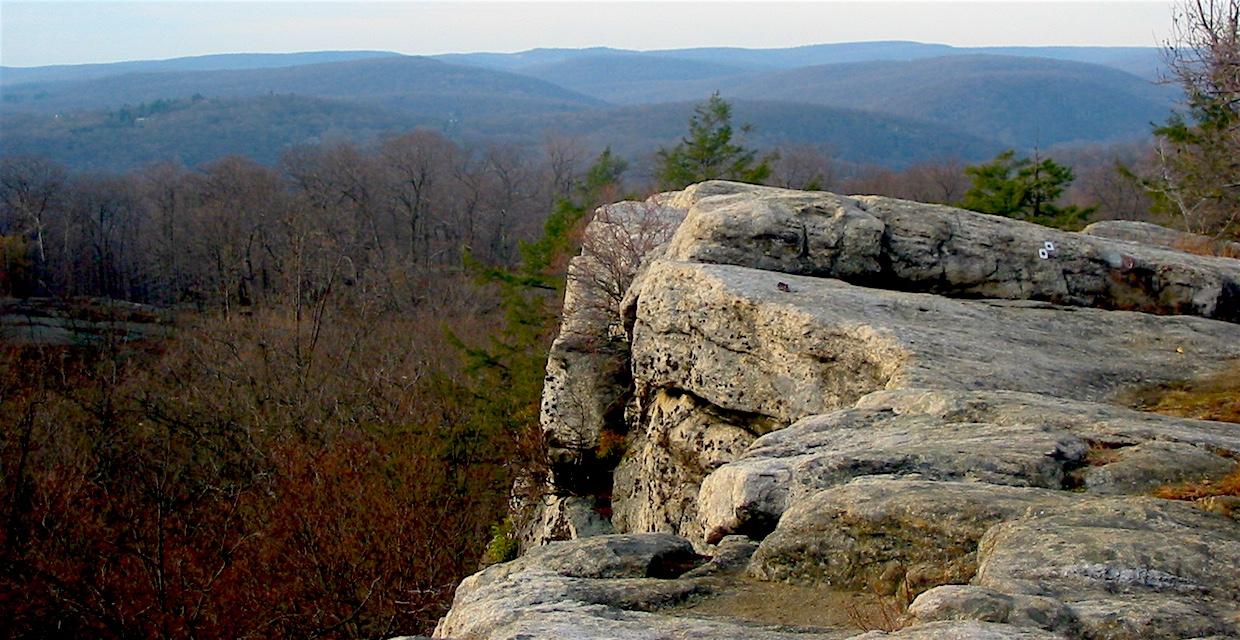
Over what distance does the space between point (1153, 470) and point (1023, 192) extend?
2602 centimetres

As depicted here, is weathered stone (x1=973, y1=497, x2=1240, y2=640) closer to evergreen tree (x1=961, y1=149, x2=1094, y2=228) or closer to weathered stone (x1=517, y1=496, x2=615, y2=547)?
weathered stone (x1=517, y1=496, x2=615, y2=547)

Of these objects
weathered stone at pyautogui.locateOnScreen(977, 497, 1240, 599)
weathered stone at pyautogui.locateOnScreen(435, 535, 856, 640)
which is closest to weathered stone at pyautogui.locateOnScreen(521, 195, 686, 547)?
weathered stone at pyautogui.locateOnScreen(435, 535, 856, 640)

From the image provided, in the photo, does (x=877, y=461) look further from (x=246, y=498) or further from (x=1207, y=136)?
(x=1207, y=136)

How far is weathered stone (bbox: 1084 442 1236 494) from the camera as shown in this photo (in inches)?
244

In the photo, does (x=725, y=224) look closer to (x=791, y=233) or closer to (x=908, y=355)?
(x=791, y=233)

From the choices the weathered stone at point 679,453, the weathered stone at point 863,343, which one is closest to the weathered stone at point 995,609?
the weathered stone at point 863,343

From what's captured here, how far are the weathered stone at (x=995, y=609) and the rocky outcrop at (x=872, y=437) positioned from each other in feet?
0.04

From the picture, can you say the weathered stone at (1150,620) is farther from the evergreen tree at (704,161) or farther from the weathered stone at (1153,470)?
the evergreen tree at (704,161)

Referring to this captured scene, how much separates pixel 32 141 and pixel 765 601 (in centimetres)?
17443

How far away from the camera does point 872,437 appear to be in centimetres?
743

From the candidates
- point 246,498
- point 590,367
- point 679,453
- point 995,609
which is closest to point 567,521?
point 590,367

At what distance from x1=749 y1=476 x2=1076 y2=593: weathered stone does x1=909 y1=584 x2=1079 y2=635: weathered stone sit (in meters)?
0.83

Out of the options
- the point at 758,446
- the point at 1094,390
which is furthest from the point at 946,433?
the point at 1094,390

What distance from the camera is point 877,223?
524 inches
